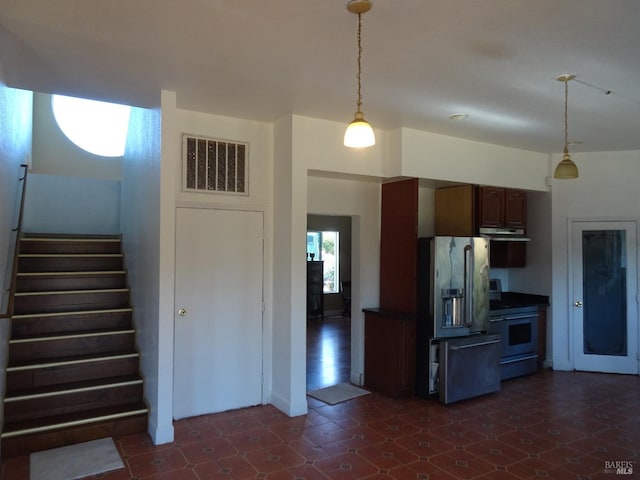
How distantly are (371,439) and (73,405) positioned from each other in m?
2.54

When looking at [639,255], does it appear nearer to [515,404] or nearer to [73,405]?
[515,404]

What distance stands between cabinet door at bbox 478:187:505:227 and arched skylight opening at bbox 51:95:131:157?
546 cm

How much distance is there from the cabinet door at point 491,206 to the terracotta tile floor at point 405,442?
6.61 ft

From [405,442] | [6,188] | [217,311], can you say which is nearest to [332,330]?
[217,311]

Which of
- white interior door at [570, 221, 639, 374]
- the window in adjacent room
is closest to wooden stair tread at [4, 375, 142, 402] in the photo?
white interior door at [570, 221, 639, 374]

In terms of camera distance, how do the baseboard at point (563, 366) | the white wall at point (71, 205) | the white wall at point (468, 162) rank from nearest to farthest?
the white wall at point (468, 162)
the baseboard at point (563, 366)
the white wall at point (71, 205)

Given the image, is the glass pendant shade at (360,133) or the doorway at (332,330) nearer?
the glass pendant shade at (360,133)

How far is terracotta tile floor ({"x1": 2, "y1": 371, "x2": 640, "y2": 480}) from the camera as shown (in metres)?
3.15

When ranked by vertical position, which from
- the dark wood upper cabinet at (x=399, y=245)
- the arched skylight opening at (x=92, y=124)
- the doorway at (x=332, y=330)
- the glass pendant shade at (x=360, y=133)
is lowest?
the doorway at (x=332, y=330)

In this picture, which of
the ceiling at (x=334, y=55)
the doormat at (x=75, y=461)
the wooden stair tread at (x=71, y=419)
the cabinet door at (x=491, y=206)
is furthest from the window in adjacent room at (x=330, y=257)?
the doormat at (x=75, y=461)

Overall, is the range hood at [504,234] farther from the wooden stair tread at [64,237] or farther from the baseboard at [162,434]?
the wooden stair tread at [64,237]

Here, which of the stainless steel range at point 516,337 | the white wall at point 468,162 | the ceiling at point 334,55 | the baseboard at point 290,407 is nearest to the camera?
the ceiling at point 334,55

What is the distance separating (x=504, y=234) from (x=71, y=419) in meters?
5.01

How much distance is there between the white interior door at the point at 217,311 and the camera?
13.5 ft
